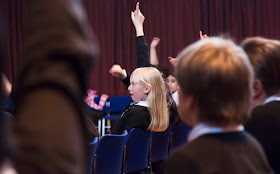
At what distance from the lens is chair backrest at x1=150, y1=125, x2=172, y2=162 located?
4.20 meters

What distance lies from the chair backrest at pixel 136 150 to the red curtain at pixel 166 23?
569cm

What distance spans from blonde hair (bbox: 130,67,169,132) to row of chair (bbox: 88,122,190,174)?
0.57 feet

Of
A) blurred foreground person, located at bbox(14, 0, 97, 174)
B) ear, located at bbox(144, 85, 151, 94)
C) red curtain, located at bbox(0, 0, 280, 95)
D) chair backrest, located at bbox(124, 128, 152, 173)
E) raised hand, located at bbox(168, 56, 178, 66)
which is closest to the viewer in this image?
blurred foreground person, located at bbox(14, 0, 97, 174)

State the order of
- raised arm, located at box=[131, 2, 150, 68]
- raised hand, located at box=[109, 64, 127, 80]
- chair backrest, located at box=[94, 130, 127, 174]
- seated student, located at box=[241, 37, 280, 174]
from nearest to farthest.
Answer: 1. seated student, located at box=[241, 37, 280, 174]
2. chair backrest, located at box=[94, 130, 127, 174]
3. raised arm, located at box=[131, 2, 150, 68]
4. raised hand, located at box=[109, 64, 127, 80]

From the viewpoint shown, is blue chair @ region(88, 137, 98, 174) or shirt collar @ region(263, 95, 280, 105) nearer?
shirt collar @ region(263, 95, 280, 105)

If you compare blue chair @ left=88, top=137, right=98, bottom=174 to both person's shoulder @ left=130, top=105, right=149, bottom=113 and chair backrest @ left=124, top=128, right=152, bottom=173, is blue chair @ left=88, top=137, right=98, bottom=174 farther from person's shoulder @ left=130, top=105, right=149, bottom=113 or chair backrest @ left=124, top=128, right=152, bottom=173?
person's shoulder @ left=130, top=105, right=149, bottom=113

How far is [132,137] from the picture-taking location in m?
3.72

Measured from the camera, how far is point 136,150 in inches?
149

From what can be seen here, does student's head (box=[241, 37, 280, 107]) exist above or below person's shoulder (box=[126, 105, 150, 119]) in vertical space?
above

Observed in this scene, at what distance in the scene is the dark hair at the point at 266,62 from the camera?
5.54 ft

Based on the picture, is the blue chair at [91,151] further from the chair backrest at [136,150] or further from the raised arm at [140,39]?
the raised arm at [140,39]

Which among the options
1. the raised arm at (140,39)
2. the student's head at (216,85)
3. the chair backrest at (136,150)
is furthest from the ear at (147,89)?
the student's head at (216,85)

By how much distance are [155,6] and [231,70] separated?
8.68 metres

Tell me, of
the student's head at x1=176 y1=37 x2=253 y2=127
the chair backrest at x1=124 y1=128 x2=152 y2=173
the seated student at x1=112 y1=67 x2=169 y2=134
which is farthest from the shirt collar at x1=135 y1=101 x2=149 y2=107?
the student's head at x1=176 y1=37 x2=253 y2=127
